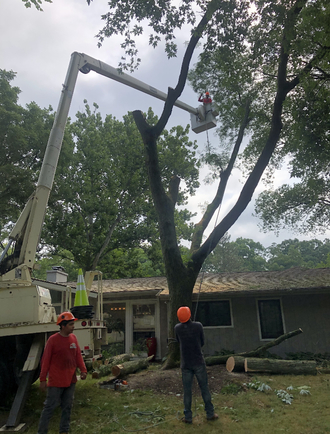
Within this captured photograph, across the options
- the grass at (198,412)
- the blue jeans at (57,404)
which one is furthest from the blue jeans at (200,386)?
the blue jeans at (57,404)

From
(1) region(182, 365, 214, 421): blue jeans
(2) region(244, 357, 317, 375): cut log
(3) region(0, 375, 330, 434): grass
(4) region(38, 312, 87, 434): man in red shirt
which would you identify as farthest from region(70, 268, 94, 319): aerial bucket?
(2) region(244, 357, 317, 375): cut log

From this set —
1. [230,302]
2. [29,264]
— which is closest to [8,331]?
[29,264]

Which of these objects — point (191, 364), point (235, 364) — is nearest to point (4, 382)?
point (191, 364)

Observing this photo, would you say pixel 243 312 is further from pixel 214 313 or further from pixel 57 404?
pixel 57 404

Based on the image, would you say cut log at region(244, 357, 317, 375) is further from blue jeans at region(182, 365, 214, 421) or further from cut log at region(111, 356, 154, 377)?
blue jeans at region(182, 365, 214, 421)

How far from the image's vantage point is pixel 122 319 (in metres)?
14.1

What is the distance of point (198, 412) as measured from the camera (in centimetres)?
532

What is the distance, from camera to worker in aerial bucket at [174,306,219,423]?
4.84m

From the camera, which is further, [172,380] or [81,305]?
[172,380]

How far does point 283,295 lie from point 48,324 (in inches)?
378

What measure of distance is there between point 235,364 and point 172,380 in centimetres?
185

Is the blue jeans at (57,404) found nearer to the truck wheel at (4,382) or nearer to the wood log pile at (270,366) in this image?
the truck wheel at (4,382)

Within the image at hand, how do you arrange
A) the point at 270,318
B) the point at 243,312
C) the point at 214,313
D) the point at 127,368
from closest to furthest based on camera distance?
the point at 127,368 → the point at 270,318 → the point at 243,312 → the point at 214,313

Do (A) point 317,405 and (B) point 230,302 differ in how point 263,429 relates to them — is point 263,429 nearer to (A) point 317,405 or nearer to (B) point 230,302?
(A) point 317,405
